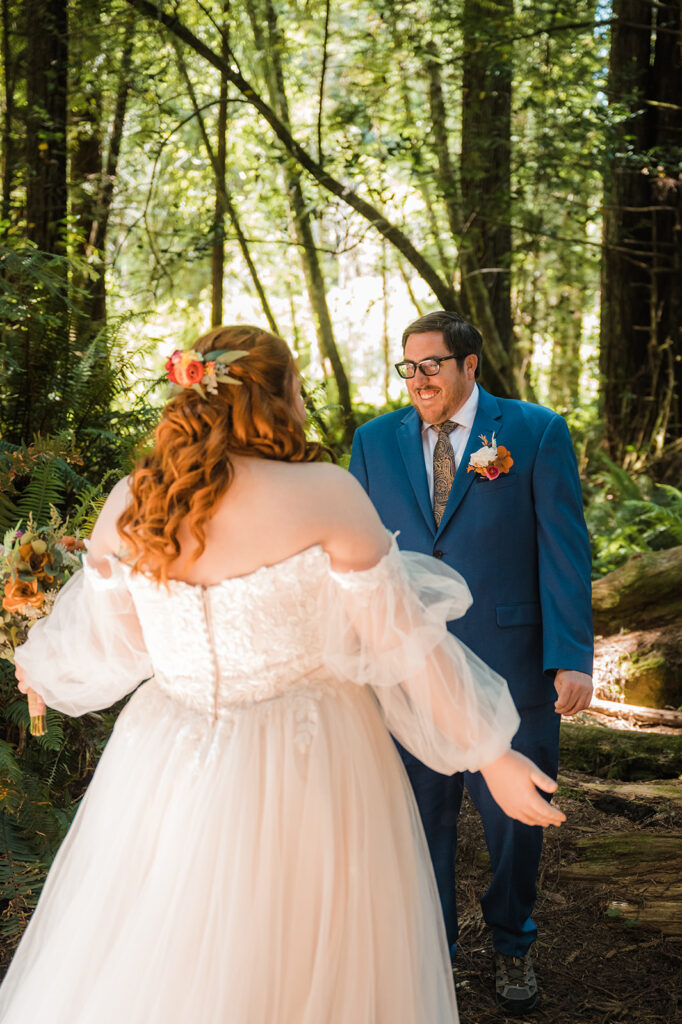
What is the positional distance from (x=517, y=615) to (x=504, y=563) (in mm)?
173

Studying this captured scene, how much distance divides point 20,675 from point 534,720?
159 cm

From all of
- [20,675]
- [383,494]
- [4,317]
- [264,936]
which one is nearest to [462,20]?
[4,317]

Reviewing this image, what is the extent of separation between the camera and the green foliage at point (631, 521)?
23.3 ft

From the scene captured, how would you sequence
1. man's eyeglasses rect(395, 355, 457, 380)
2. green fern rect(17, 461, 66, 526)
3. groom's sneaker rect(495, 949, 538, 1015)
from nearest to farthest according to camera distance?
groom's sneaker rect(495, 949, 538, 1015) → man's eyeglasses rect(395, 355, 457, 380) → green fern rect(17, 461, 66, 526)

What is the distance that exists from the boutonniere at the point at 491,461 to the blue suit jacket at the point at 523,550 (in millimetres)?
30

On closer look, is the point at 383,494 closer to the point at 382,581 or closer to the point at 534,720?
the point at 534,720

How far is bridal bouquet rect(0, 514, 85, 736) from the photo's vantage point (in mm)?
2416

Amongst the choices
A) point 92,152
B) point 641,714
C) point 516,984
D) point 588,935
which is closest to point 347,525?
point 516,984

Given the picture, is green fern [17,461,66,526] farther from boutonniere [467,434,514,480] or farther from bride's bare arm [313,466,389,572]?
bride's bare arm [313,466,389,572]

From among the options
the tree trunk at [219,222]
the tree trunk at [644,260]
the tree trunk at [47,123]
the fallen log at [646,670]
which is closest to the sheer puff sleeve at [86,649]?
the fallen log at [646,670]

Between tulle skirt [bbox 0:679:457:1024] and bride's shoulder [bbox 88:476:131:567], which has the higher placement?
bride's shoulder [bbox 88:476:131:567]

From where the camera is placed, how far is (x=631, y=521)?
7.82m

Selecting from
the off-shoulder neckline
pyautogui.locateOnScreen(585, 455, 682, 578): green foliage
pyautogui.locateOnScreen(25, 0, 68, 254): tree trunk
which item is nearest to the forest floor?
the off-shoulder neckline

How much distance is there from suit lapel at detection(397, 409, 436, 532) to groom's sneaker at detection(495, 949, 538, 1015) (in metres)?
1.43
